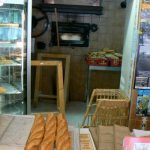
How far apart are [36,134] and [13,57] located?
6.24 feet

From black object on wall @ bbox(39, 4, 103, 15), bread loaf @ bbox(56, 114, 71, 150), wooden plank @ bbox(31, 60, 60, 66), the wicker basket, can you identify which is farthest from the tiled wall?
bread loaf @ bbox(56, 114, 71, 150)

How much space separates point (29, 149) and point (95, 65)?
120 inches

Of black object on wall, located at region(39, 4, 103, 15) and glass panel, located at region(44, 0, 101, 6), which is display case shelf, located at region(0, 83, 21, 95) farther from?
glass panel, located at region(44, 0, 101, 6)

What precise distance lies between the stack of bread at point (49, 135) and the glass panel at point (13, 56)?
1.48m

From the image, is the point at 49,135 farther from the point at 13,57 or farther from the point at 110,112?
the point at 13,57

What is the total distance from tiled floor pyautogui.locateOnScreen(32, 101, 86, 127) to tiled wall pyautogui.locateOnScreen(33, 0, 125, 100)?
320 millimetres

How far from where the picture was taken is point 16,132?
1.51 metres

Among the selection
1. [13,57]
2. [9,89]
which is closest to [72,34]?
[13,57]

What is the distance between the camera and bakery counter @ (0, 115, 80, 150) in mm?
1370

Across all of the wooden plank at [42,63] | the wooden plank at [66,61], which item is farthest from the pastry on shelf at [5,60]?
the wooden plank at [66,61]

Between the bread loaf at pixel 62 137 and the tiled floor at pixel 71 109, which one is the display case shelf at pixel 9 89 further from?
the bread loaf at pixel 62 137

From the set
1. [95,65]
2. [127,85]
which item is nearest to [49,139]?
[127,85]

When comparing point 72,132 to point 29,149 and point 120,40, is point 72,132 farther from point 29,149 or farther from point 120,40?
point 120,40

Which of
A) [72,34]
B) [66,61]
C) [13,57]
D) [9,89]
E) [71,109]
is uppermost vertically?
[72,34]
